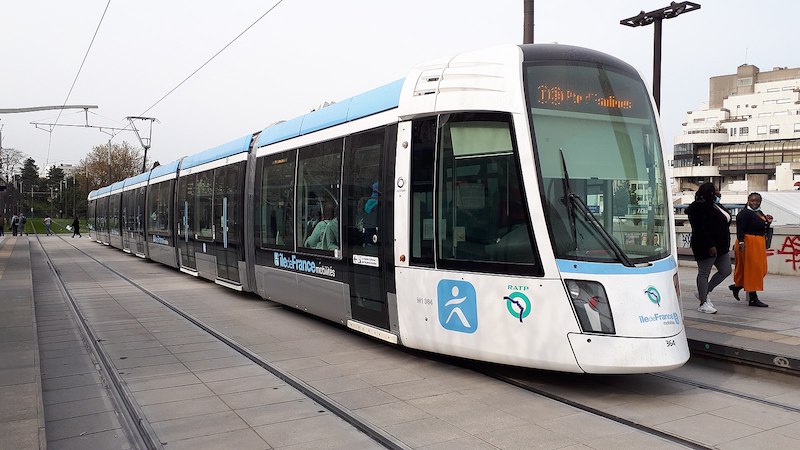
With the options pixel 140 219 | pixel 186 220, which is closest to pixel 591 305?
pixel 186 220

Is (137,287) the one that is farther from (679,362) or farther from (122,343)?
(679,362)

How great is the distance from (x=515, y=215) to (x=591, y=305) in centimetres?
105

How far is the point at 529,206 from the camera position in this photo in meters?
5.91

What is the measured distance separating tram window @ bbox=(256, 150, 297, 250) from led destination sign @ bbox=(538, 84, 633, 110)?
4.89 meters

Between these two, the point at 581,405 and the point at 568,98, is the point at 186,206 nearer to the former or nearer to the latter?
the point at 568,98

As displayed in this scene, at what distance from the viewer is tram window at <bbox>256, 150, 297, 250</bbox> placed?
10125mm

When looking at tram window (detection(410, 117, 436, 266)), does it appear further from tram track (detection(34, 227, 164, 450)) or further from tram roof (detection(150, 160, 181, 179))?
tram roof (detection(150, 160, 181, 179))

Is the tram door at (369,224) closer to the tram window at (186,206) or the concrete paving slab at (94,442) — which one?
the concrete paving slab at (94,442)

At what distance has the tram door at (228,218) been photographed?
501 inches

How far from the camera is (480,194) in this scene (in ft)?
20.7

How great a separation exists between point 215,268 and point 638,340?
35.3ft

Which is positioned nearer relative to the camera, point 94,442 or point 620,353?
point 94,442

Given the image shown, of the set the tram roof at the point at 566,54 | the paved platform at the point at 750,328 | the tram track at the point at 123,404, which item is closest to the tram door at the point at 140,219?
the tram track at the point at 123,404

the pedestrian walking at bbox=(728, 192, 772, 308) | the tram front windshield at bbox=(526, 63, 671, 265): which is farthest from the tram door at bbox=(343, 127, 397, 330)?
the pedestrian walking at bbox=(728, 192, 772, 308)
